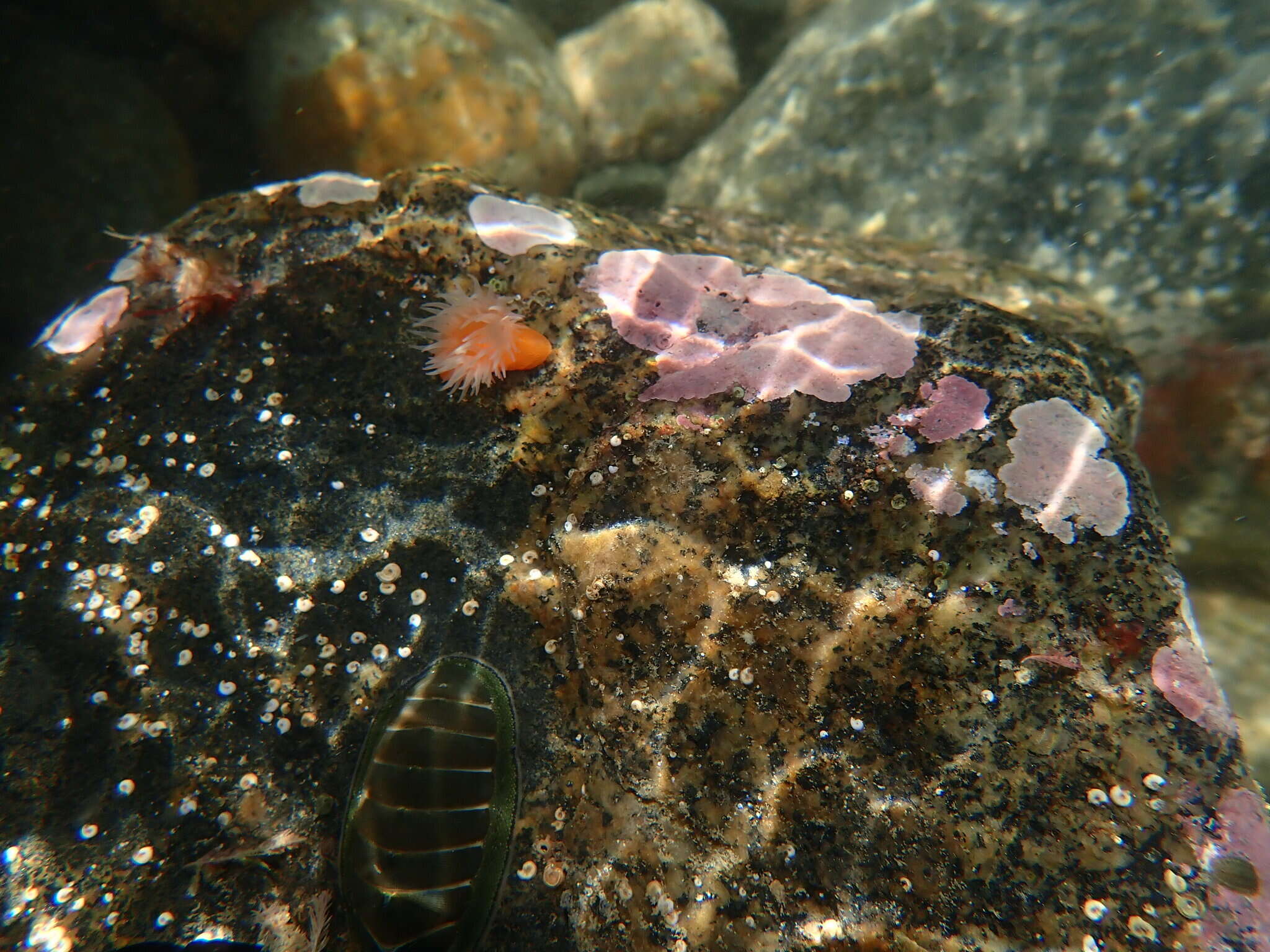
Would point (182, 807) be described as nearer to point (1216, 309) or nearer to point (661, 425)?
point (661, 425)

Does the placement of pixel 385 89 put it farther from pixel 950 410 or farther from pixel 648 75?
pixel 950 410

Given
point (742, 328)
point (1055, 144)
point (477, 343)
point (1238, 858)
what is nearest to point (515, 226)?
point (477, 343)

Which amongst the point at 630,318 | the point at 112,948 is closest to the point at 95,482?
the point at 112,948

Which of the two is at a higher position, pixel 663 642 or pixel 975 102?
pixel 975 102

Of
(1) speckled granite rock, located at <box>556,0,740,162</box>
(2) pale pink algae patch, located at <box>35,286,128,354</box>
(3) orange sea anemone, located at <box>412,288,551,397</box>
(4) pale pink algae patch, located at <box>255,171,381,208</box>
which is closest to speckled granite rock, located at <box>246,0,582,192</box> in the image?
(1) speckled granite rock, located at <box>556,0,740,162</box>

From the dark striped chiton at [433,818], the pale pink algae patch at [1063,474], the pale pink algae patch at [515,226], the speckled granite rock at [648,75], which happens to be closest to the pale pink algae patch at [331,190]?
the pale pink algae patch at [515,226]

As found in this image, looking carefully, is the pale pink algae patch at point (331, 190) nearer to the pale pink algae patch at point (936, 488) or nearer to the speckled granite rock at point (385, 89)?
the speckled granite rock at point (385, 89)

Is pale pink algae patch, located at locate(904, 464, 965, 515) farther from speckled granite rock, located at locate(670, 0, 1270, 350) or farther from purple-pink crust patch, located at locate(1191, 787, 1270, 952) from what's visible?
speckled granite rock, located at locate(670, 0, 1270, 350)
